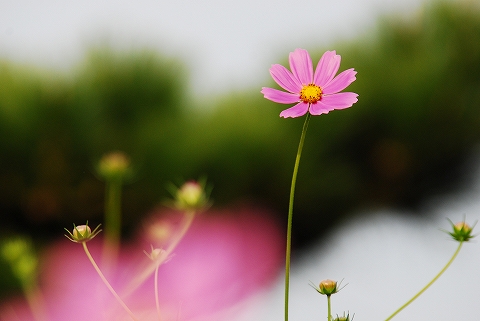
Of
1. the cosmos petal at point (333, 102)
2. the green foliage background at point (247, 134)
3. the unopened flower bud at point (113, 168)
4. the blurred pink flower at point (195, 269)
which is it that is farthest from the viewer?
the green foliage background at point (247, 134)

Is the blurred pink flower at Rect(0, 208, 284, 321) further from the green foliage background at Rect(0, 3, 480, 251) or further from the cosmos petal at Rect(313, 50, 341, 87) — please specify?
the cosmos petal at Rect(313, 50, 341, 87)

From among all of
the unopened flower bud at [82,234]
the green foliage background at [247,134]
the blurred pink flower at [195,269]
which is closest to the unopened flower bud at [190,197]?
the unopened flower bud at [82,234]

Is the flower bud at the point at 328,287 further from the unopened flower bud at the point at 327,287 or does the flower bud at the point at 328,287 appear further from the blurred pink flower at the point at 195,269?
the blurred pink flower at the point at 195,269

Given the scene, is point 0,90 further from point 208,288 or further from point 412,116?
point 412,116

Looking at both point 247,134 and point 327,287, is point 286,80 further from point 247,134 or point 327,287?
point 247,134

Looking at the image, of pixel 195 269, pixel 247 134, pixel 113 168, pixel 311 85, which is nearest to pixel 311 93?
pixel 311 85

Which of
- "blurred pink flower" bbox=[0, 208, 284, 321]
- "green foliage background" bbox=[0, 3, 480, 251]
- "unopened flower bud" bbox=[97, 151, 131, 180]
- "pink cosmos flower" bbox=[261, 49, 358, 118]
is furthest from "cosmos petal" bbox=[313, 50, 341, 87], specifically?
"green foliage background" bbox=[0, 3, 480, 251]

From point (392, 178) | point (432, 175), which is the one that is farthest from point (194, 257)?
point (432, 175)
